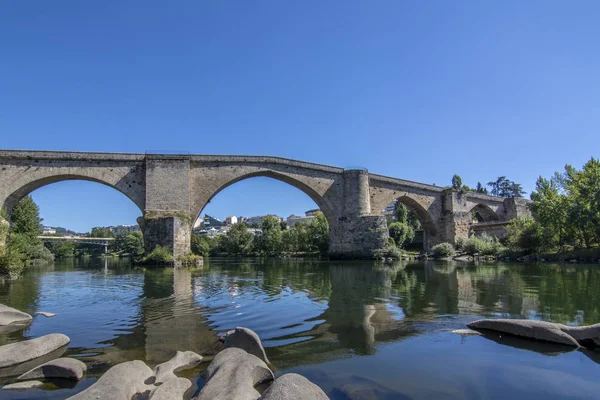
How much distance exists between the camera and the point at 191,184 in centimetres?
2922

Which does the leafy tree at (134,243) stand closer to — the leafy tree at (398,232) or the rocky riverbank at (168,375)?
the leafy tree at (398,232)

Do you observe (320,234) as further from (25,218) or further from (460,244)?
(25,218)

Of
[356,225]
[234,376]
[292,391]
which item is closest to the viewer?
[292,391]

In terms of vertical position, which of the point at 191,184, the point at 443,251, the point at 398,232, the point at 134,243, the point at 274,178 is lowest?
the point at 443,251

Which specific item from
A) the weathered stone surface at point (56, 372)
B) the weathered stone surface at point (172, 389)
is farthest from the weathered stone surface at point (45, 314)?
the weathered stone surface at point (172, 389)

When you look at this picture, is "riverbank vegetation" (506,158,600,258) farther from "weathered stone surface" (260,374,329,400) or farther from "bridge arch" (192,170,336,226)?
"weathered stone surface" (260,374,329,400)

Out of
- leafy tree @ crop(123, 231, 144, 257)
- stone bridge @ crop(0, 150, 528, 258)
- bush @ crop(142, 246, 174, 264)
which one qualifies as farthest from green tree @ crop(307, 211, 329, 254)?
leafy tree @ crop(123, 231, 144, 257)

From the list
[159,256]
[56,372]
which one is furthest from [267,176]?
[56,372]

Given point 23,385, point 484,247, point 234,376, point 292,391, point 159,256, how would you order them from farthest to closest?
point 484,247 → point 159,256 → point 23,385 → point 234,376 → point 292,391

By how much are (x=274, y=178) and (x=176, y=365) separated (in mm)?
28501

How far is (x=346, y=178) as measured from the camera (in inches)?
1389

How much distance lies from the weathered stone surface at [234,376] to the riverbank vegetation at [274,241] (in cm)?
4661

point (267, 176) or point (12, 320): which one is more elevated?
point (267, 176)

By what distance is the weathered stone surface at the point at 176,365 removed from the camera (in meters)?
4.40
